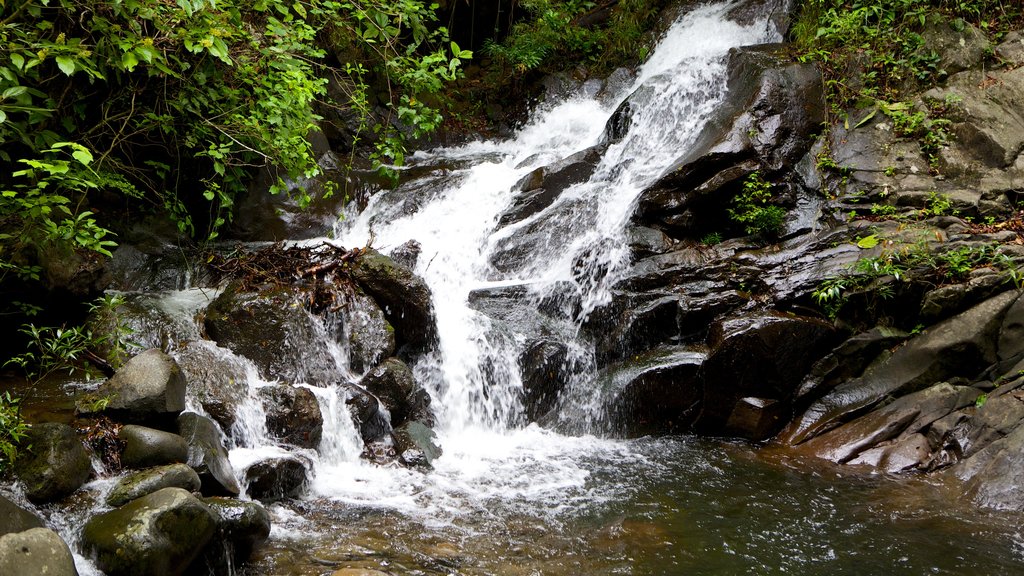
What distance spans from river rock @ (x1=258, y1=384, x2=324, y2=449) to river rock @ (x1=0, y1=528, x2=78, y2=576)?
7.75ft

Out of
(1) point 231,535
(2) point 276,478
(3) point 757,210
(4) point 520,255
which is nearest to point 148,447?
(1) point 231,535

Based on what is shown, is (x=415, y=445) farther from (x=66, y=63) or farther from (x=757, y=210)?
(x=757, y=210)

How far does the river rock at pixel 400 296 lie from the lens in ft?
23.8

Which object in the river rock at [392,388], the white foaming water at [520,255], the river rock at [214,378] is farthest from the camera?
the river rock at [392,388]

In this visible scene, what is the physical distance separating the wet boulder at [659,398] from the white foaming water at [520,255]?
0.30 metres

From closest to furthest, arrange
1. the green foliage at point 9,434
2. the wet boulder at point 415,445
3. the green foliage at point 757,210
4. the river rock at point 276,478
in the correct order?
the green foliage at point 9,434
the river rock at point 276,478
the wet boulder at point 415,445
the green foliage at point 757,210

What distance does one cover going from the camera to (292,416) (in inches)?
226

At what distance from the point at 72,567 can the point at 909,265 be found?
7.52 m

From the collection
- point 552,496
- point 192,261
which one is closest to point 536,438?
point 552,496

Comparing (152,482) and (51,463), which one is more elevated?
(51,463)

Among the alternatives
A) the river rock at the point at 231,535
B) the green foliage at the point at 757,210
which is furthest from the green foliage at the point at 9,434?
the green foliage at the point at 757,210

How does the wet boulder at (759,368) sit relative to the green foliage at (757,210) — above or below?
below

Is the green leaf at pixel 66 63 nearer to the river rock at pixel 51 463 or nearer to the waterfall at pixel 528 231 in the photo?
the river rock at pixel 51 463

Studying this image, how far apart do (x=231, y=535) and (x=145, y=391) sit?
1.37 metres
